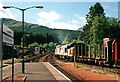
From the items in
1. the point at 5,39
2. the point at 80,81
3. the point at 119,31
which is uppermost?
the point at 119,31

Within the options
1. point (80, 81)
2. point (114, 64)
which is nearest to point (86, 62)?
point (114, 64)

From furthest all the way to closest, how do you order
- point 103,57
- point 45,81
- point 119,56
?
point 103,57, point 119,56, point 45,81

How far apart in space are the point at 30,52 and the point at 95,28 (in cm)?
4244

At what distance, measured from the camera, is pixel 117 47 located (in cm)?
3900

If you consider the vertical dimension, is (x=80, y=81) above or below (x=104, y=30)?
below

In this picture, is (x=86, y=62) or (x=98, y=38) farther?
(x=98, y=38)

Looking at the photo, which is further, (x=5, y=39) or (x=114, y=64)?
(x=114, y=64)

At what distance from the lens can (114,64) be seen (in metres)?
40.8

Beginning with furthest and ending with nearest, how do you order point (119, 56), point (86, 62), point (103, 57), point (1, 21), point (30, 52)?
1. point (30, 52)
2. point (86, 62)
3. point (103, 57)
4. point (119, 56)
5. point (1, 21)

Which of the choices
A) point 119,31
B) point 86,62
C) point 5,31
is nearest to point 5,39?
point 5,31

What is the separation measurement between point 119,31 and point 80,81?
7943cm

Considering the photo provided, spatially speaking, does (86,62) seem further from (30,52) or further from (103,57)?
(30,52)

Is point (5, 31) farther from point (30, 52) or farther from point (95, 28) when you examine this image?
point (30, 52)

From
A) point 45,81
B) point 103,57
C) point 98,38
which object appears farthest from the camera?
point 98,38
